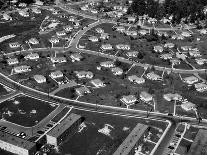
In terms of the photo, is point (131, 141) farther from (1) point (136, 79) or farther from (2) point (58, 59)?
(2) point (58, 59)

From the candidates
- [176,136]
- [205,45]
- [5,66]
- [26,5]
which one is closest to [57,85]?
[5,66]

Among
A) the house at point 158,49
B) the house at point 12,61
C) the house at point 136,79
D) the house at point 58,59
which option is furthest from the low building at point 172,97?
the house at point 12,61

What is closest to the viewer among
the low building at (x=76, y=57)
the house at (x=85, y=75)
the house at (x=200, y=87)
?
the house at (x=200, y=87)

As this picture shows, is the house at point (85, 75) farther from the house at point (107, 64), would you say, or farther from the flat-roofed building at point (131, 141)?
the flat-roofed building at point (131, 141)

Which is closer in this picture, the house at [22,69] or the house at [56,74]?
the house at [56,74]

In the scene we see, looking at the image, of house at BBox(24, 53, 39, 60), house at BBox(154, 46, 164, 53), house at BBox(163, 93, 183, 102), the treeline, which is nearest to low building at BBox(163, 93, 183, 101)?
house at BBox(163, 93, 183, 102)

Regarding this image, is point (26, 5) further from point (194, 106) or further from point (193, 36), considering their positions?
point (194, 106)

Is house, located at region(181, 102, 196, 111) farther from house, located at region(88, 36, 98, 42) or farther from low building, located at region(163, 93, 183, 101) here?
house, located at region(88, 36, 98, 42)
